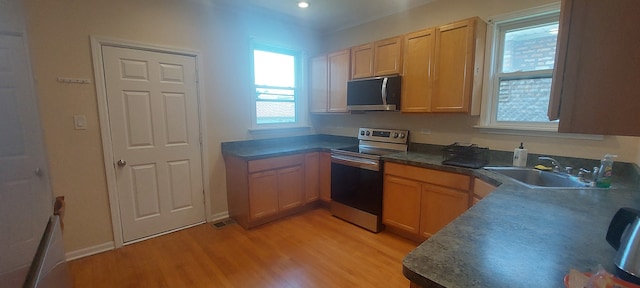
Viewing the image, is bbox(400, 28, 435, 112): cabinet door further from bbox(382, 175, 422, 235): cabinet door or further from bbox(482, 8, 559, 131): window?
→ bbox(382, 175, 422, 235): cabinet door

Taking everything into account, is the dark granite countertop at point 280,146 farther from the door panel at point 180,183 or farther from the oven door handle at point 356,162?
the door panel at point 180,183

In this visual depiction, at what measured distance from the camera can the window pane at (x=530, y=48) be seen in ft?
7.27

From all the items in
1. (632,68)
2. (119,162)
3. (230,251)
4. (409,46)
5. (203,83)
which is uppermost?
(409,46)

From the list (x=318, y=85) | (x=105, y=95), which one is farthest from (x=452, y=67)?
(x=105, y=95)

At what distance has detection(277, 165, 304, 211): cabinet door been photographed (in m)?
3.19

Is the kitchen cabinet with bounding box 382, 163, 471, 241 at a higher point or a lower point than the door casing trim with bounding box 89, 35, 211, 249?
lower

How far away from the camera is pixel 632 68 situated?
0.60 metres

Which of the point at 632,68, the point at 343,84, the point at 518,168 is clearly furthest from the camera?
the point at 343,84

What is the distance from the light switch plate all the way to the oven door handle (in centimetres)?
247

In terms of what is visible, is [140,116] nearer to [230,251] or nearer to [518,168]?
[230,251]

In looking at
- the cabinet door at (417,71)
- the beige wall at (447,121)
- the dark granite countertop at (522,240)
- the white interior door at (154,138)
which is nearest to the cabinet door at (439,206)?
the dark granite countertop at (522,240)

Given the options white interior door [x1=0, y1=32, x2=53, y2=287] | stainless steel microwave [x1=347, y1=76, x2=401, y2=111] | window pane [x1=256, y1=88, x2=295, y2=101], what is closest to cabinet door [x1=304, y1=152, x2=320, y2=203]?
stainless steel microwave [x1=347, y1=76, x2=401, y2=111]

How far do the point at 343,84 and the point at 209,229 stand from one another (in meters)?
2.40

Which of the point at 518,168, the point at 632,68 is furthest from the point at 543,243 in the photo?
the point at 518,168
